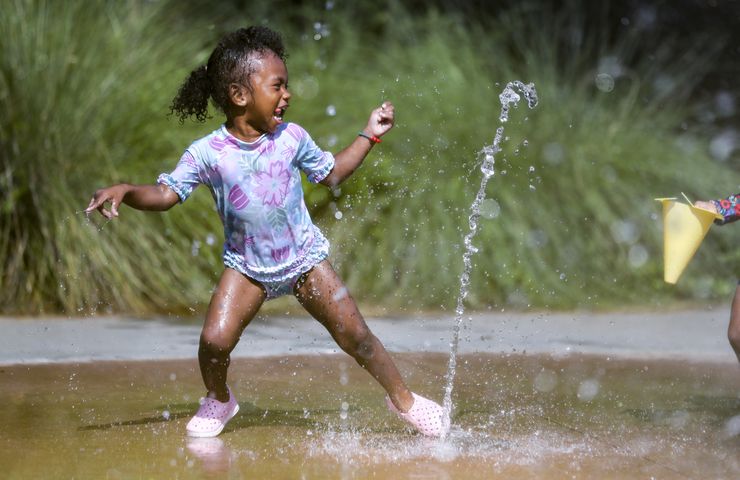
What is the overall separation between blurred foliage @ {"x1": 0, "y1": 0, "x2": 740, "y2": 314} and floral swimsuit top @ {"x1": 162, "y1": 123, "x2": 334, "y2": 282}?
2.63 m

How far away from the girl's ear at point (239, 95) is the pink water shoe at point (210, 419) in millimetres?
1098

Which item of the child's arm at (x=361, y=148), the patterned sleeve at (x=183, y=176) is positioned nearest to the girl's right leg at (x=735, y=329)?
the child's arm at (x=361, y=148)

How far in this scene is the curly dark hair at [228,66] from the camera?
15.1 ft

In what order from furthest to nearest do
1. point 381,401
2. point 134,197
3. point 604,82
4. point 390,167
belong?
point 604,82 → point 390,167 → point 381,401 → point 134,197

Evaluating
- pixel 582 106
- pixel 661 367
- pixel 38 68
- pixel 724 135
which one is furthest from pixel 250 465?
pixel 724 135

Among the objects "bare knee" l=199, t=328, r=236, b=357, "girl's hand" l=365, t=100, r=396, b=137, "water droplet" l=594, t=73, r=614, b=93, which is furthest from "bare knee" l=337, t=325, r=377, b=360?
"water droplet" l=594, t=73, r=614, b=93

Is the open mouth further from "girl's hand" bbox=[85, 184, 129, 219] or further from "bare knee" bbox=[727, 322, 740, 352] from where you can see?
"bare knee" bbox=[727, 322, 740, 352]

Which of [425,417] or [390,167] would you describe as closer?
[425,417]

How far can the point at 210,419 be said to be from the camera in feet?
14.9

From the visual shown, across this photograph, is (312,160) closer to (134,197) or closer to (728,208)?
(134,197)

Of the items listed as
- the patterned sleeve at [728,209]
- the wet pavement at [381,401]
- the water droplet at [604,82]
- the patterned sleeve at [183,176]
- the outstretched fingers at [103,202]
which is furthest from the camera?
the water droplet at [604,82]

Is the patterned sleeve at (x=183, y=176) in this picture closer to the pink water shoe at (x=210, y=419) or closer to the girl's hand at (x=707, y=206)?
the pink water shoe at (x=210, y=419)

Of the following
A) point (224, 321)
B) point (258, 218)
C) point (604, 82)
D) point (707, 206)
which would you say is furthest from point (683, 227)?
point (604, 82)

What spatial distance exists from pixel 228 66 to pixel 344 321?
41.0 inches
